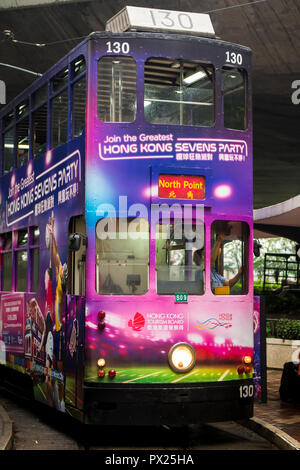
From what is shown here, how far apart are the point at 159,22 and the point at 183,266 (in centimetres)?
312

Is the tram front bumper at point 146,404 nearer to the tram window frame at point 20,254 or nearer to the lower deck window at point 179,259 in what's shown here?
the lower deck window at point 179,259

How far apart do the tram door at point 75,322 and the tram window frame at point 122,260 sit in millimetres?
270

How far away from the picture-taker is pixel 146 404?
9.18 meters

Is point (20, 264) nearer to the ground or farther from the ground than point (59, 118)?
nearer to the ground

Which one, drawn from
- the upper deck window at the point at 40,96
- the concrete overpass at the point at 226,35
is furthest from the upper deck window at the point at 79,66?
the concrete overpass at the point at 226,35

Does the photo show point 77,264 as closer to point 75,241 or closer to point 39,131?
point 75,241

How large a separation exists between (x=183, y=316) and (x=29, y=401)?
5299 mm

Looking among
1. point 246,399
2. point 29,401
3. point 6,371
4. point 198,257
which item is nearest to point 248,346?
point 246,399

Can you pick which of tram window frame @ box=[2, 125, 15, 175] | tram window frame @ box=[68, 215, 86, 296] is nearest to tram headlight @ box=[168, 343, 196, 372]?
tram window frame @ box=[68, 215, 86, 296]

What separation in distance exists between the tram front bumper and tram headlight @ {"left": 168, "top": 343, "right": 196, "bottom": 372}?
21 cm

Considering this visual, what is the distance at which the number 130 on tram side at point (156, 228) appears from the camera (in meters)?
9.30

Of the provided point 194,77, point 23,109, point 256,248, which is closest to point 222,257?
point 256,248

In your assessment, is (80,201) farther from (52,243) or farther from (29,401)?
(29,401)

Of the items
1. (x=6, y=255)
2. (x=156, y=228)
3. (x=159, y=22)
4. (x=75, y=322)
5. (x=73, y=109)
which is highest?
(x=159, y=22)
